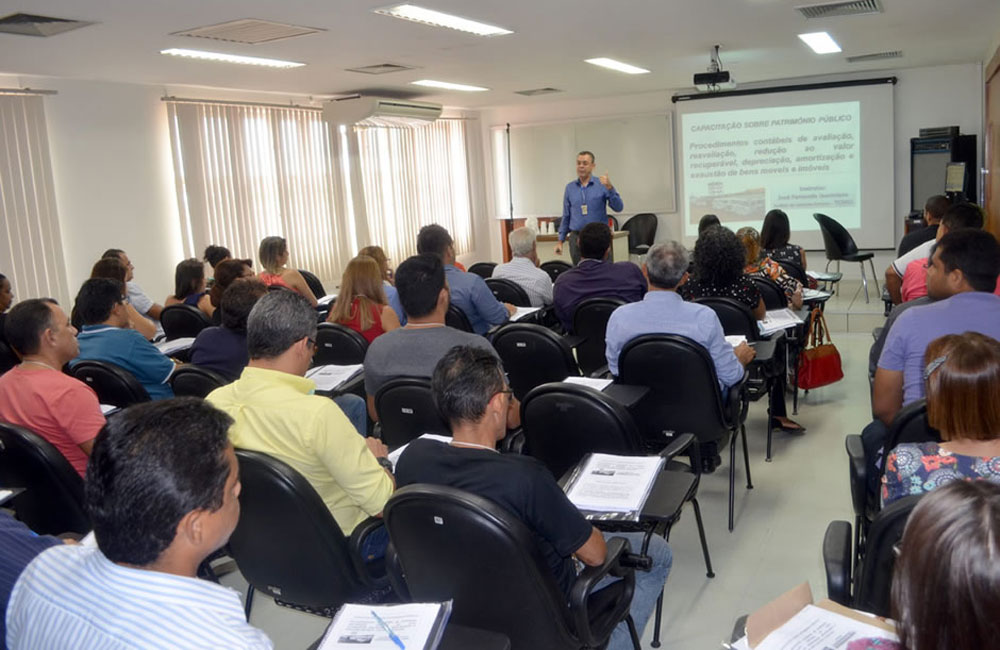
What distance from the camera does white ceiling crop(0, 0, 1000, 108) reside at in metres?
5.10

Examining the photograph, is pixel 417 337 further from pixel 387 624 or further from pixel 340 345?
pixel 387 624

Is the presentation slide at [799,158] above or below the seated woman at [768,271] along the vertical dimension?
above

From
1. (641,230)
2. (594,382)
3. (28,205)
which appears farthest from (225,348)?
(641,230)

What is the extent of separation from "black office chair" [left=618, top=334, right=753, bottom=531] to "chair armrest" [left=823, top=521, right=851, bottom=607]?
1305 mm

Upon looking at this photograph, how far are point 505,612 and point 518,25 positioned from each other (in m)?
4.98

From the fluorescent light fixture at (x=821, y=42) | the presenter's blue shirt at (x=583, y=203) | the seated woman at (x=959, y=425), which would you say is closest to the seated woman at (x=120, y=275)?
the seated woman at (x=959, y=425)

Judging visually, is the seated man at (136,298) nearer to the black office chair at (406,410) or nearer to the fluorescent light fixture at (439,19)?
the fluorescent light fixture at (439,19)

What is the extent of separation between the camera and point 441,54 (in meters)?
7.10

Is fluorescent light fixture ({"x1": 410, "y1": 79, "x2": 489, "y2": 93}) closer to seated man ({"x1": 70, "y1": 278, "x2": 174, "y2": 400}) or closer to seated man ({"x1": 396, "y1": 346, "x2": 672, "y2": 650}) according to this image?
seated man ({"x1": 70, "y1": 278, "x2": 174, "y2": 400})

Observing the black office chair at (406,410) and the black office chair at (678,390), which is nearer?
the black office chair at (406,410)

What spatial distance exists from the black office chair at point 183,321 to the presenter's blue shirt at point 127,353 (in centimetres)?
157

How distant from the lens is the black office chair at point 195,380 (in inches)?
145

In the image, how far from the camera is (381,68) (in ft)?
25.5

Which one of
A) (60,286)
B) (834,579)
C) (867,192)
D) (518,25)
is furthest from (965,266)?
(867,192)
